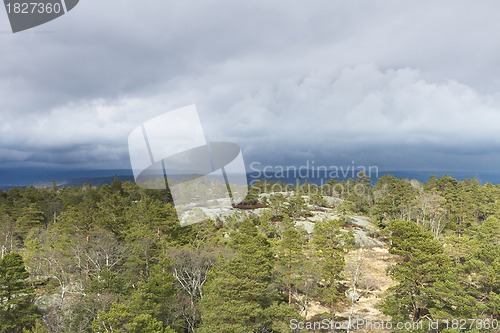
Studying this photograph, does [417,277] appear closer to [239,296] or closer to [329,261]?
[329,261]

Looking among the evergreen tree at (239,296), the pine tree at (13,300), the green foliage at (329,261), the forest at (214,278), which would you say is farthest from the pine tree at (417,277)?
the pine tree at (13,300)

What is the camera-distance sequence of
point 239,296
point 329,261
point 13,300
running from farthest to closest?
1. point 329,261
2. point 13,300
3. point 239,296

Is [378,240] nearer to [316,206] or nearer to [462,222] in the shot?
[462,222]

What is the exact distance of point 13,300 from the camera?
2194cm

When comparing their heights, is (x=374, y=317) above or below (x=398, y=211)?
below

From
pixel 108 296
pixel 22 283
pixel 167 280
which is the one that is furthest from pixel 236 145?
pixel 22 283

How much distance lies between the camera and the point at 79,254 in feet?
94.2

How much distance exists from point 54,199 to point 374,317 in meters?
55.7

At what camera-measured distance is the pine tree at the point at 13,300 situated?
21828mm

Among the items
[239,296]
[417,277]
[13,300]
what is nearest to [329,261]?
[417,277]

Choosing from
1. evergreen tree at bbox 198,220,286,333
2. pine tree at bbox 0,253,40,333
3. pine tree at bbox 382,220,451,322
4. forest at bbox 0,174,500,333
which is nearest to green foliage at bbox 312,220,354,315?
forest at bbox 0,174,500,333

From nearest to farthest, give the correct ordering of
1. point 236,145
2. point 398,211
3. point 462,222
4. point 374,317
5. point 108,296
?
point 236,145, point 108,296, point 374,317, point 462,222, point 398,211

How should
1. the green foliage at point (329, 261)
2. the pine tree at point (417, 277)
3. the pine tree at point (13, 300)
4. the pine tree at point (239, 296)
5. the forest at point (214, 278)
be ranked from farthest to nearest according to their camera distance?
the green foliage at point (329, 261) < the pine tree at point (13, 300) < the pine tree at point (417, 277) < the pine tree at point (239, 296) < the forest at point (214, 278)

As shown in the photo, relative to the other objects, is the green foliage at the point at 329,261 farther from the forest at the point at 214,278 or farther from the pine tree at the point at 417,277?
the pine tree at the point at 417,277
